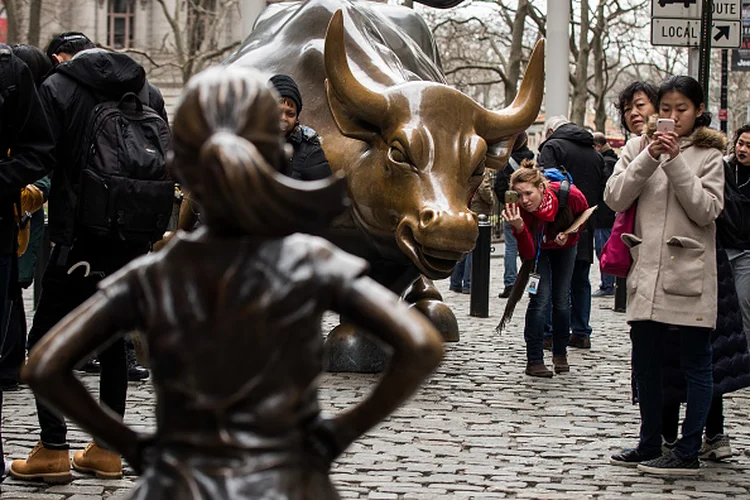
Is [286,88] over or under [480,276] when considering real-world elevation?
over

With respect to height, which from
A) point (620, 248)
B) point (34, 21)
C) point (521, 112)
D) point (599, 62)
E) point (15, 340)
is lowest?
point (15, 340)

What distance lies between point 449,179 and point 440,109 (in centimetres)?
49

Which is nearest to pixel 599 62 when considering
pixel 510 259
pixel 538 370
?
pixel 510 259

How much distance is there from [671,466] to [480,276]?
243 inches

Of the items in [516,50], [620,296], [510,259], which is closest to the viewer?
[620,296]

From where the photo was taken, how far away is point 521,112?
8141mm

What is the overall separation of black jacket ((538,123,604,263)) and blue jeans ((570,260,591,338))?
745 millimetres

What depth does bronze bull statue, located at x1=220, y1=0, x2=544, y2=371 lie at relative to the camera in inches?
288

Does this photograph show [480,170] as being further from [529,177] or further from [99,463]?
[99,463]

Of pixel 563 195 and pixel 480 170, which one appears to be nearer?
pixel 480 170

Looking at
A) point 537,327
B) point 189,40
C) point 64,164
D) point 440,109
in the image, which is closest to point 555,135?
point 537,327

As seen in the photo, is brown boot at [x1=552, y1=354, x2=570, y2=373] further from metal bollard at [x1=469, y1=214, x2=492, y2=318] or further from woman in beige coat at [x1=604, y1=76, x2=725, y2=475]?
metal bollard at [x1=469, y1=214, x2=492, y2=318]

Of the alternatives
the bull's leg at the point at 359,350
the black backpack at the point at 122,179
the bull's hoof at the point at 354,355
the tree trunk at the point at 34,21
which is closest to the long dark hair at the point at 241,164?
the black backpack at the point at 122,179

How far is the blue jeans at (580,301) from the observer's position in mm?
10555
